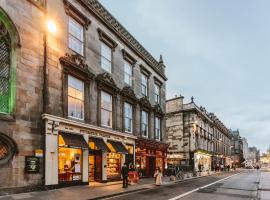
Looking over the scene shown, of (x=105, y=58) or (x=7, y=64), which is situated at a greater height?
(x=105, y=58)

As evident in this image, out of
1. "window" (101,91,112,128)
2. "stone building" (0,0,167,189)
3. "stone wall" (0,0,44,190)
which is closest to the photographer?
"stone wall" (0,0,44,190)

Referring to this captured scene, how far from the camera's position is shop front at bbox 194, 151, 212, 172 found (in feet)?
184

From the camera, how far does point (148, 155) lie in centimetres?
3338

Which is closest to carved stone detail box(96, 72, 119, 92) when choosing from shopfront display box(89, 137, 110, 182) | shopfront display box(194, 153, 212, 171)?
shopfront display box(89, 137, 110, 182)

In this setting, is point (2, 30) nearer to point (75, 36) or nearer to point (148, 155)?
point (75, 36)

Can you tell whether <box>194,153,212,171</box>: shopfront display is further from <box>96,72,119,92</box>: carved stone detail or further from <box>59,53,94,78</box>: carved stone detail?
<box>59,53,94,78</box>: carved stone detail

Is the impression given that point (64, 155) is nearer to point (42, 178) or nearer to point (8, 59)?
point (42, 178)

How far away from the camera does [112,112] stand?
2680cm

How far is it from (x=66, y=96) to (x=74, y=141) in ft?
9.57

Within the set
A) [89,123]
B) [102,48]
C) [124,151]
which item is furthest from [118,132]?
[102,48]

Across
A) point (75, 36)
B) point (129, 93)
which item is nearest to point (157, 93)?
point (129, 93)

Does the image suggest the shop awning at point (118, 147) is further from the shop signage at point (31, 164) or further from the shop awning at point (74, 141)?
the shop signage at point (31, 164)

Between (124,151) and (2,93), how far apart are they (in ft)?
41.3

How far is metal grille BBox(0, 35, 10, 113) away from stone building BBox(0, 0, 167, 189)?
5 cm
